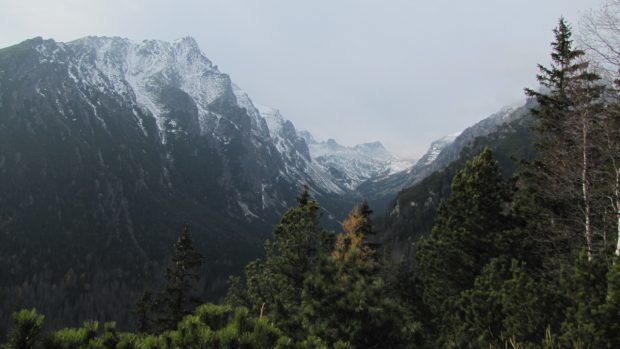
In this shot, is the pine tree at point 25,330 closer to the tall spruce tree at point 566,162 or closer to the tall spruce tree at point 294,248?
the tall spruce tree at point 566,162

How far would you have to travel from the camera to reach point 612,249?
1375cm

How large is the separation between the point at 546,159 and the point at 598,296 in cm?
1070

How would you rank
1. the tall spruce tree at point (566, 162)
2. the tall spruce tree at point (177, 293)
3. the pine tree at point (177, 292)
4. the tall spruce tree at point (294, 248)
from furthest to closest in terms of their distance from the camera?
the pine tree at point (177, 292)
the tall spruce tree at point (177, 293)
the tall spruce tree at point (294, 248)
the tall spruce tree at point (566, 162)

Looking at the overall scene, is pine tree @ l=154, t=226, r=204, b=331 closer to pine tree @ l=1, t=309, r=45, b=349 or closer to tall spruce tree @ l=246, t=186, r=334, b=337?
tall spruce tree @ l=246, t=186, r=334, b=337

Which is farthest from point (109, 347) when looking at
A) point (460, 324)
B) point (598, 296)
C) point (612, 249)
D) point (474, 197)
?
point (474, 197)

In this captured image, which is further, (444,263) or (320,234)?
(320,234)

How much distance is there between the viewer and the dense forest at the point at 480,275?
6.08 m

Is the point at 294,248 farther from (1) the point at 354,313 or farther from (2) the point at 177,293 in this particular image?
(1) the point at 354,313

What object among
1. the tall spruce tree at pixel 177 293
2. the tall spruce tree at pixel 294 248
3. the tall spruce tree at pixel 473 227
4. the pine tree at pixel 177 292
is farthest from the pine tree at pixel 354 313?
the pine tree at pixel 177 292

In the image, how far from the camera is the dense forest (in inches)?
239

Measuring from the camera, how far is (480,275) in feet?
61.1

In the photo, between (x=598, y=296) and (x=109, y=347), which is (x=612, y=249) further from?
(x=109, y=347)

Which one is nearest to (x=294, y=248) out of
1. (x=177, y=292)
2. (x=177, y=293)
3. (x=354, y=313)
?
(x=177, y=292)

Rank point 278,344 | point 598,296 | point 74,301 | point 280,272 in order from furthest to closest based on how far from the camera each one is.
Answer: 1. point 74,301
2. point 280,272
3. point 598,296
4. point 278,344
